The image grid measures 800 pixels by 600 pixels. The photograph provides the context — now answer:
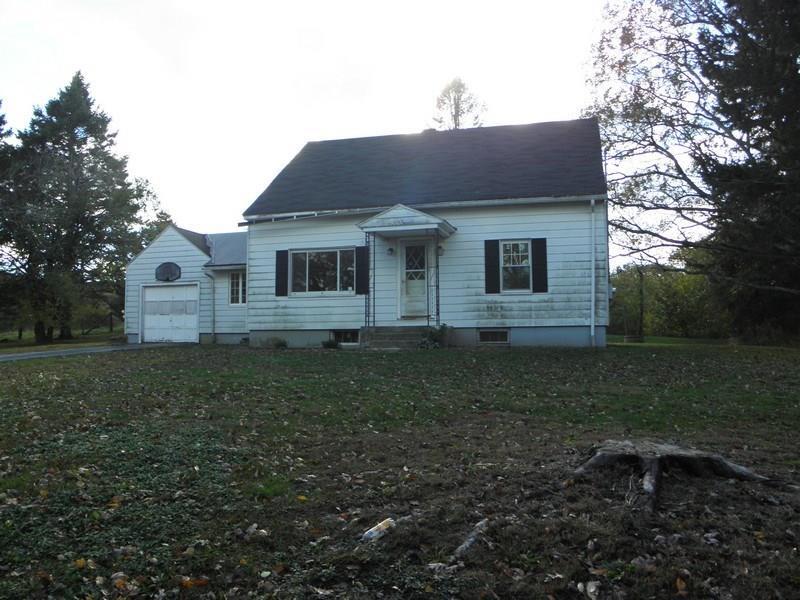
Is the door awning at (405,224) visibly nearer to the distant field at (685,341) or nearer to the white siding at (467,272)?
the white siding at (467,272)

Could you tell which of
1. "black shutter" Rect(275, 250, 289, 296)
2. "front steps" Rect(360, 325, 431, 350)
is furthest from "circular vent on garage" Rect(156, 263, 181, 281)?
"front steps" Rect(360, 325, 431, 350)

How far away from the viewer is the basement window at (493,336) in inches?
623

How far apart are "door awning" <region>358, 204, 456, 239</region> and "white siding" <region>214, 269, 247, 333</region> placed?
23.3 feet

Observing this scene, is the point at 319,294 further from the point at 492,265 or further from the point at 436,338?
the point at 492,265

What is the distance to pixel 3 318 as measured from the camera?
3200cm

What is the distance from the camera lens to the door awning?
596 inches

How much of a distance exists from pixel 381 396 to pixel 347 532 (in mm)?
4486

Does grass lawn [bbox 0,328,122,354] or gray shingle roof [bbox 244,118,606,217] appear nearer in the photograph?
gray shingle roof [bbox 244,118,606,217]

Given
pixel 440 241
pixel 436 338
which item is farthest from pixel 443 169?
pixel 436 338

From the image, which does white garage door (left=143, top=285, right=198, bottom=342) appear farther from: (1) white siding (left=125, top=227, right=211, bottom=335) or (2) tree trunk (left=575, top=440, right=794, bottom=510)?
(2) tree trunk (left=575, top=440, right=794, bottom=510)

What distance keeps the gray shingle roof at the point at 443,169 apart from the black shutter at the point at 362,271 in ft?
4.21

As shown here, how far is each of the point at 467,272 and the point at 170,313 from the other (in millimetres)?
11338

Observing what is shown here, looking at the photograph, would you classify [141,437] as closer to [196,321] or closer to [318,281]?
[318,281]

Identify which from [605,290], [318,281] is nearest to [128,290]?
[318,281]
